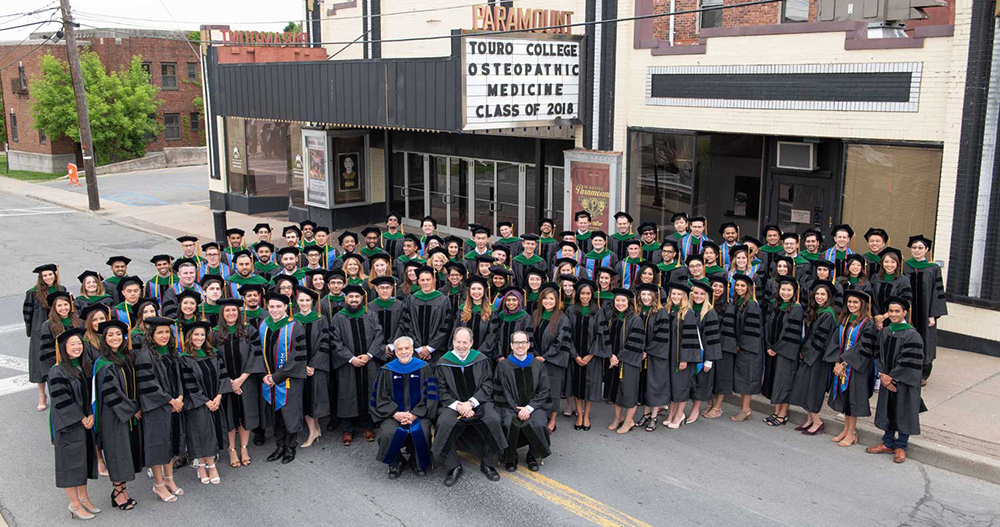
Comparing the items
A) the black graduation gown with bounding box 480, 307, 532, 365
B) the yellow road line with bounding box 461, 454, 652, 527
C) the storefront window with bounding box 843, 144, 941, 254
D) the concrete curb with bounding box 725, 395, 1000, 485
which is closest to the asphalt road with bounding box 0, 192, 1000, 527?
the yellow road line with bounding box 461, 454, 652, 527

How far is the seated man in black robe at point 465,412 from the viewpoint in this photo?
836 centimetres

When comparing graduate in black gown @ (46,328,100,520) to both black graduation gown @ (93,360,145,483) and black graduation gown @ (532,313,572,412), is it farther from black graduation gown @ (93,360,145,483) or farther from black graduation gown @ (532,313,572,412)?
black graduation gown @ (532,313,572,412)

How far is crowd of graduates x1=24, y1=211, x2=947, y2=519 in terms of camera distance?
8047mm

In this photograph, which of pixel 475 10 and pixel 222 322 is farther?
pixel 475 10

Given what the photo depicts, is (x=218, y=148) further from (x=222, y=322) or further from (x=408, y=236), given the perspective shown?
(x=222, y=322)

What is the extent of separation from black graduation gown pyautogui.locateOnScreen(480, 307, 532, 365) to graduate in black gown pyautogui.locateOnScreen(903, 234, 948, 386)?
188 inches

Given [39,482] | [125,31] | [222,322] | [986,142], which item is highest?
[125,31]

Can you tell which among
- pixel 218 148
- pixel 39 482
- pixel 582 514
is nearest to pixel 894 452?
pixel 582 514

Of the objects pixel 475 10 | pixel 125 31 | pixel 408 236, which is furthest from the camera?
pixel 125 31

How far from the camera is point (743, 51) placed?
14102mm

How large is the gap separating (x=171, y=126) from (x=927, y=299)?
4366cm

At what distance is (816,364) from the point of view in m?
9.45

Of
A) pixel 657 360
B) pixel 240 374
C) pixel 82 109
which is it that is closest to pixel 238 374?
pixel 240 374

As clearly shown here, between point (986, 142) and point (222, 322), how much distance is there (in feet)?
32.3
